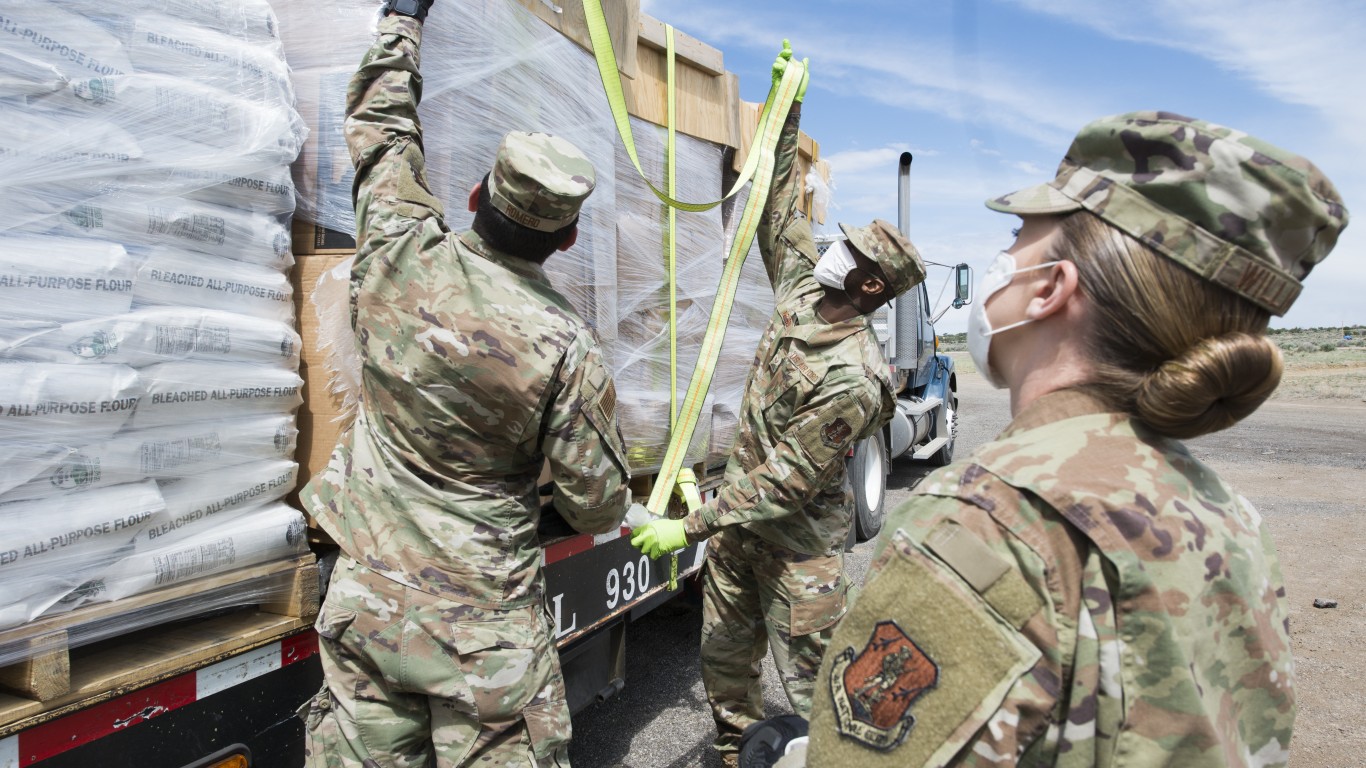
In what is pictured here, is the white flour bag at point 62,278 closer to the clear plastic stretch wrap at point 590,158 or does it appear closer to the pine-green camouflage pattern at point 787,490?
the clear plastic stretch wrap at point 590,158

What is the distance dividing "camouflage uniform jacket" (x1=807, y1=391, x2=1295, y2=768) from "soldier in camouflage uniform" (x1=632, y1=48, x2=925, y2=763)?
5.40 feet

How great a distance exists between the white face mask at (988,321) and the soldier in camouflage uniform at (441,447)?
0.96m

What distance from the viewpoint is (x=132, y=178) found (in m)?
1.63

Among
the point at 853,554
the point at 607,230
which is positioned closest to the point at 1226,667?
the point at 607,230

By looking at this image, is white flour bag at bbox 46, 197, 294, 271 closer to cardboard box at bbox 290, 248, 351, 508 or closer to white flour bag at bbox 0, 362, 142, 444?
cardboard box at bbox 290, 248, 351, 508

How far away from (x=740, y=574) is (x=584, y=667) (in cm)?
58

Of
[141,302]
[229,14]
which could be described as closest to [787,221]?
[229,14]

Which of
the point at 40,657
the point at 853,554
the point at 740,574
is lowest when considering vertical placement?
the point at 853,554

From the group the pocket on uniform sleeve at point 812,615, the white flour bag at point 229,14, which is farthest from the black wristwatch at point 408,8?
the pocket on uniform sleeve at point 812,615

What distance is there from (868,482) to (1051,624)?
572cm

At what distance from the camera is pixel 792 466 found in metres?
2.48

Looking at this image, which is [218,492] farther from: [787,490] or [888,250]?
[888,250]

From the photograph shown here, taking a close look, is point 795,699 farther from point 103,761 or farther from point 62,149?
point 62,149

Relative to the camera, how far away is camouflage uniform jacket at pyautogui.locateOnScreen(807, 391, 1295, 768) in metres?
0.77
